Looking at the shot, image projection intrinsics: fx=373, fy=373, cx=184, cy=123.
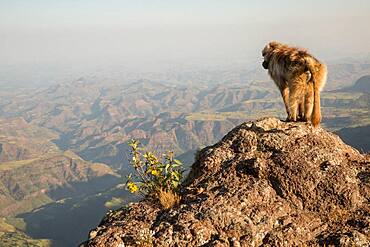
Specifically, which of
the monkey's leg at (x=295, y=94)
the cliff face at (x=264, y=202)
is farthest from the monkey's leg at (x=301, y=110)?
the cliff face at (x=264, y=202)

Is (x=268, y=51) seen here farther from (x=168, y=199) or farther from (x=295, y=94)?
(x=168, y=199)

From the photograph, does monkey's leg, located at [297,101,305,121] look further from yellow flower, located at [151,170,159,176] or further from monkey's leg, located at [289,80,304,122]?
yellow flower, located at [151,170,159,176]

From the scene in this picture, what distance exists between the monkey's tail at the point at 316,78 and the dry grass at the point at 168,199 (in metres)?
5.67

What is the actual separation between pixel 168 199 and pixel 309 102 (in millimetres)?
6169

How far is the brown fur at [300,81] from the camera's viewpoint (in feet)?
38.1

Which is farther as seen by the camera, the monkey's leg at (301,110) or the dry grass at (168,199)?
the monkey's leg at (301,110)

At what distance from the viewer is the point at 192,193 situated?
9.17 metres

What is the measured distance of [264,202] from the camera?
8531 millimetres

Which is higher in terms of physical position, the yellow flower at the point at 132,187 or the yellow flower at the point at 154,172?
the yellow flower at the point at 154,172

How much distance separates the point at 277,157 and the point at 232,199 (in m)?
1.96

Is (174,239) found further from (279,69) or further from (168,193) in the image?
(279,69)

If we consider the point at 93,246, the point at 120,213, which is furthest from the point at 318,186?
the point at 93,246

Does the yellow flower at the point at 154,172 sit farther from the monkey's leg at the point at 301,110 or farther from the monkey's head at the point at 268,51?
the monkey's head at the point at 268,51

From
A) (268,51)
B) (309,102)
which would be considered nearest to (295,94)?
(309,102)
